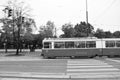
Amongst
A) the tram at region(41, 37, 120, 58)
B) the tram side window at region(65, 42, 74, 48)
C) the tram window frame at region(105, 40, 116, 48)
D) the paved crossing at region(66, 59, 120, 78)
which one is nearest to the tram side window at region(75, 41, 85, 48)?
the tram at region(41, 37, 120, 58)

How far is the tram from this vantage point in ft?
97.1

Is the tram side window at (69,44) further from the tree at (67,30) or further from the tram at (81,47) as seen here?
the tree at (67,30)

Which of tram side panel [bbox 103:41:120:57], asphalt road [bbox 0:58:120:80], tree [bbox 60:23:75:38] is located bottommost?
asphalt road [bbox 0:58:120:80]

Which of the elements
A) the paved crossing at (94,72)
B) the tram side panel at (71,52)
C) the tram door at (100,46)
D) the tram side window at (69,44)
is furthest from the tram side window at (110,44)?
the paved crossing at (94,72)

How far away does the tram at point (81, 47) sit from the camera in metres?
29.6

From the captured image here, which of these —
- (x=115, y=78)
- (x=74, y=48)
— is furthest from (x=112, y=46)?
(x=115, y=78)

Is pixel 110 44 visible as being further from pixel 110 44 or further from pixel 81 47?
pixel 81 47

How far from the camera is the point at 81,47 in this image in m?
29.8

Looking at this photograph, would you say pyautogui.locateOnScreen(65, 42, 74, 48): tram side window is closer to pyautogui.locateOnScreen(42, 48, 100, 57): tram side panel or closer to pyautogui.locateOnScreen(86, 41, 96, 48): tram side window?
pyautogui.locateOnScreen(42, 48, 100, 57): tram side panel

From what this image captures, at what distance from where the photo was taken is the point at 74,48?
97.6ft

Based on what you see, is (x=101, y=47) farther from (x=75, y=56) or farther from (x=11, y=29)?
(x=11, y=29)

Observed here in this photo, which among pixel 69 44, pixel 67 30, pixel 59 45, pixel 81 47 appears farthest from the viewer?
pixel 67 30

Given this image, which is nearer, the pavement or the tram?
the pavement

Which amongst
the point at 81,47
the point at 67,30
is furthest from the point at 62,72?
the point at 67,30
